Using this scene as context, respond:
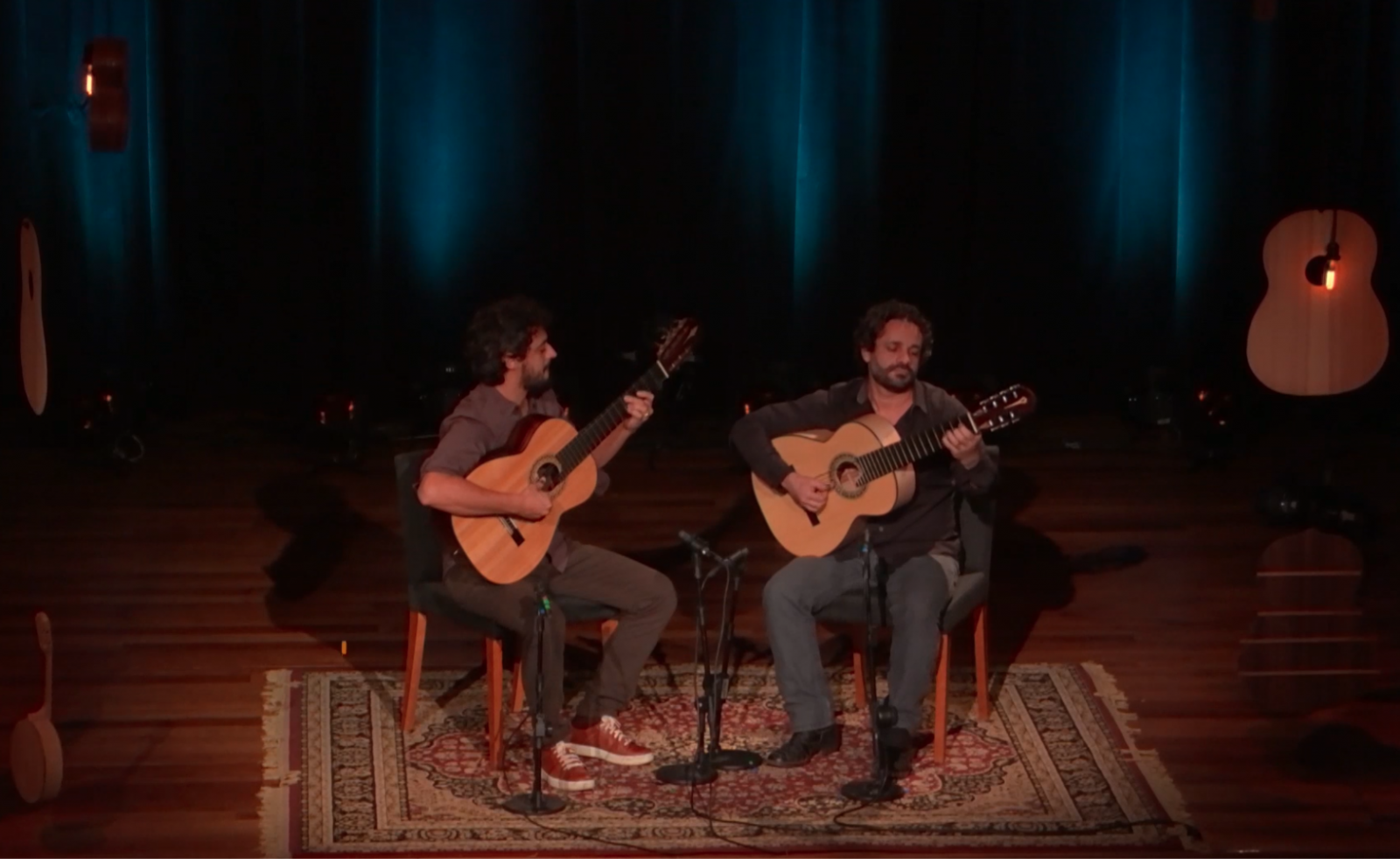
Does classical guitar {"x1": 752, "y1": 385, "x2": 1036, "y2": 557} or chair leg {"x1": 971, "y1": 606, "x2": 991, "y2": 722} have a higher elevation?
classical guitar {"x1": 752, "y1": 385, "x2": 1036, "y2": 557}

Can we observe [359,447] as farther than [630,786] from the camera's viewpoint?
Yes

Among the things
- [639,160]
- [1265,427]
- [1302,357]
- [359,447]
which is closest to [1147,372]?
[1265,427]

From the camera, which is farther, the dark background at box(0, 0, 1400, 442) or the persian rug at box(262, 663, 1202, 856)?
the dark background at box(0, 0, 1400, 442)

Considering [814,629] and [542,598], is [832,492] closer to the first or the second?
[814,629]

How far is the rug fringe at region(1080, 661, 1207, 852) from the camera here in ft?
16.0

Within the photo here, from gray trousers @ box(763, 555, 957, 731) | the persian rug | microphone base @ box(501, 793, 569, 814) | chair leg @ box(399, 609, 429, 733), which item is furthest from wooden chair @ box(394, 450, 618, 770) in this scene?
gray trousers @ box(763, 555, 957, 731)

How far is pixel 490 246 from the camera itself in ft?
30.1

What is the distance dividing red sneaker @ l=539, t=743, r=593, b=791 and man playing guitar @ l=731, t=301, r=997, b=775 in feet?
1.62

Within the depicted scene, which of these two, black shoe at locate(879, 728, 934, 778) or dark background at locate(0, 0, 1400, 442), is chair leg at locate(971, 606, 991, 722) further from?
dark background at locate(0, 0, 1400, 442)

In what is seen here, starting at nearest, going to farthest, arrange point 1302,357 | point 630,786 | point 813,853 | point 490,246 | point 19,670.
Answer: point 813,853
point 630,786
point 19,670
point 1302,357
point 490,246

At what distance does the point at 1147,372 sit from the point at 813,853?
5162 millimetres

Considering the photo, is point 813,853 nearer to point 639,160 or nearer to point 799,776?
point 799,776

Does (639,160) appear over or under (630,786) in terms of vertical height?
over

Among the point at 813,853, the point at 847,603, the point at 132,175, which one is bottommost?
the point at 813,853
